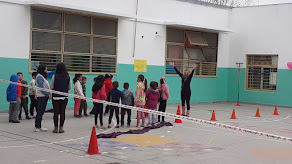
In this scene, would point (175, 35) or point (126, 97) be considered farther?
point (175, 35)

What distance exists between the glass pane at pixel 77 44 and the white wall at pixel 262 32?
1061cm

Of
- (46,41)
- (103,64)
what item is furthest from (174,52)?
(46,41)

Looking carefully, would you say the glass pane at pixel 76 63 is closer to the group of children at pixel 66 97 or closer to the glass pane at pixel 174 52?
the group of children at pixel 66 97

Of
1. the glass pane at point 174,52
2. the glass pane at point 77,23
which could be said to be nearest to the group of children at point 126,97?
the glass pane at point 77,23

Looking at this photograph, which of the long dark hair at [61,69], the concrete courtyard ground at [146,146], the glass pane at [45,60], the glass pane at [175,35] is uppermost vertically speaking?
the glass pane at [175,35]

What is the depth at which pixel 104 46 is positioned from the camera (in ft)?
61.5

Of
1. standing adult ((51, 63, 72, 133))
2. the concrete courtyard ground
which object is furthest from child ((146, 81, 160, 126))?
standing adult ((51, 63, 72, 133))

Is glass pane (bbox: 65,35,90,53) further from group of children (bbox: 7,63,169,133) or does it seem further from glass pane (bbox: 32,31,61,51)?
group of children (bbox: 7,63,169,133)

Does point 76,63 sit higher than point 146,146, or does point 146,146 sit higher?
point 76,63

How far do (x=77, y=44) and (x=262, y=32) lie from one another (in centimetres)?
1152

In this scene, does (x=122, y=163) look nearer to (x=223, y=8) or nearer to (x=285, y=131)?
(x=285, y=131)

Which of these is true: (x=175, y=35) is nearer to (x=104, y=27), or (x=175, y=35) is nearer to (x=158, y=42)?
(x=158, y=42)

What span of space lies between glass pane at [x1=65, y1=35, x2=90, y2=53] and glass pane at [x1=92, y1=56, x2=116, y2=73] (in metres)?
0.62

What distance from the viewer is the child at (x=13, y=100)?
12717mm
